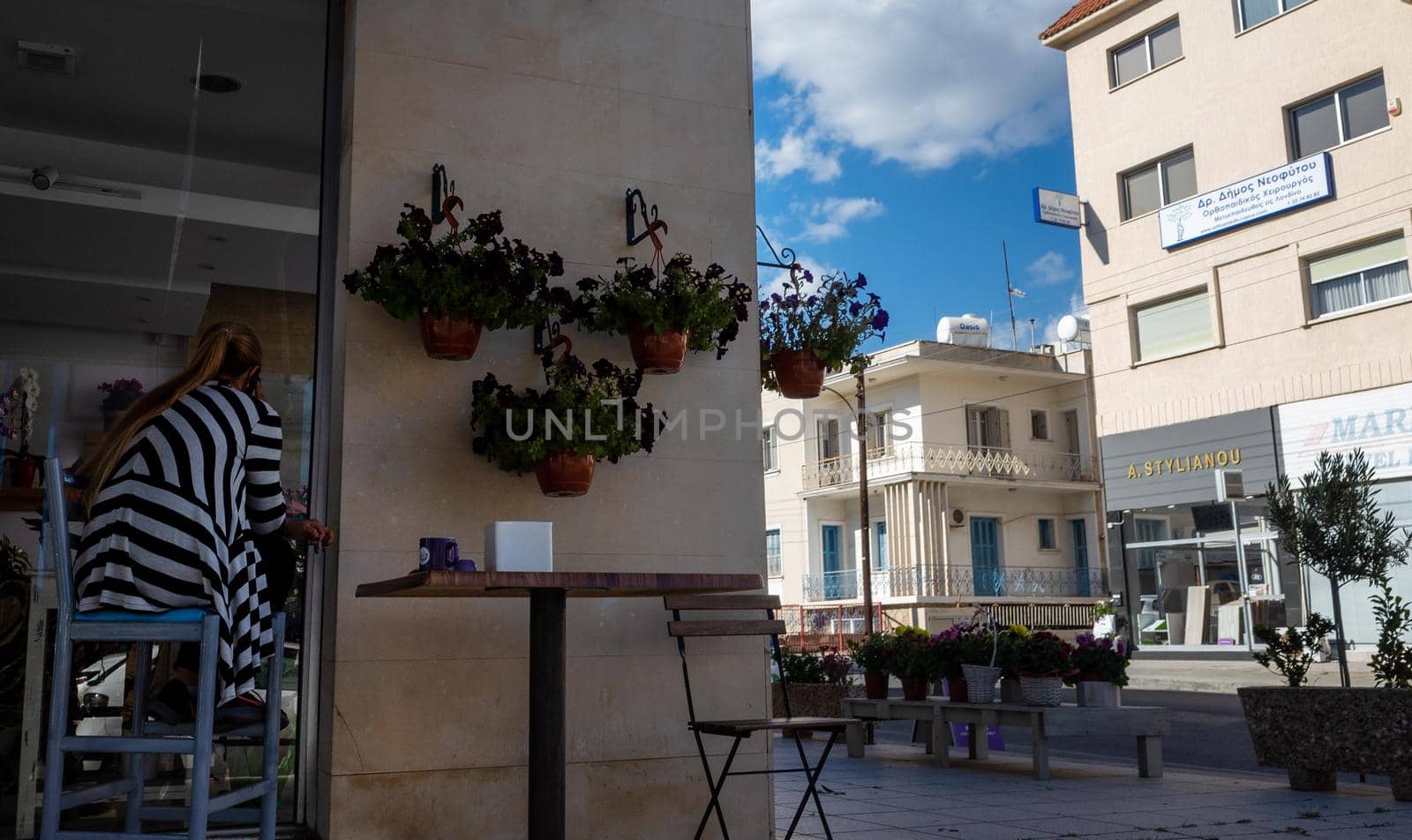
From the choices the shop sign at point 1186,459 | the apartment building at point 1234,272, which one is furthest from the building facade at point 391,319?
the shop sign at point 1186,459

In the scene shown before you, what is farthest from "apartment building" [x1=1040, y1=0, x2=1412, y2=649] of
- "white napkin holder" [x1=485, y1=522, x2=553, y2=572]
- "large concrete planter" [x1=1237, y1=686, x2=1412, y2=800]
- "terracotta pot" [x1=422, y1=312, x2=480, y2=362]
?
"white napkin holder" [x1=485, y1=522, x2=553, y2=572]

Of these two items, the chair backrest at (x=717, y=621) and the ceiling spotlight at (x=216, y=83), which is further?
the ceiling spotlight at (x=216, y=83)

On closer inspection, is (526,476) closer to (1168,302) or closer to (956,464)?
(1168,302)

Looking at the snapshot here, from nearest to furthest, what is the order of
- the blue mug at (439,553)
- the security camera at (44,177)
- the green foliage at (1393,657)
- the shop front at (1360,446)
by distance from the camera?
the blue mug at (439,553) < the security camera at (44,177) < the green foliage at (1393,657) < the shop front at (1360,446)

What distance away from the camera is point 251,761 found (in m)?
3.70

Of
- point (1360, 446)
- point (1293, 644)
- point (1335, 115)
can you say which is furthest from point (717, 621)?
point (1335, 115)

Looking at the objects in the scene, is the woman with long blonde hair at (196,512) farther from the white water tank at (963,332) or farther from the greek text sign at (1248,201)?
the white water tank at (963,332)

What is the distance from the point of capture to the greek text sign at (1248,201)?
53.9ft

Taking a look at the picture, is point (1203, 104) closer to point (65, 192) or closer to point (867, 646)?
point (867, 646)

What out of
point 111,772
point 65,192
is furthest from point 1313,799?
point 65,192

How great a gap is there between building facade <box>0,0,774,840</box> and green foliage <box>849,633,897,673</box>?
3.48m

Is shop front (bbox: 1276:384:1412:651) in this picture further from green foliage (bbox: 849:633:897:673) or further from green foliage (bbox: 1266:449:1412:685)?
green foliage (bbox: 1266:449:1412:685)

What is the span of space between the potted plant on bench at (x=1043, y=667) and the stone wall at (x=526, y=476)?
2572mm

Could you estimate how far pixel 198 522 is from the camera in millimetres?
2934
